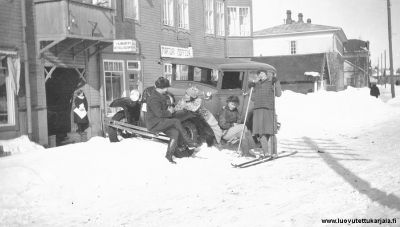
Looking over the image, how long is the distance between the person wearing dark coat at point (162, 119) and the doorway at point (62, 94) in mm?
7128

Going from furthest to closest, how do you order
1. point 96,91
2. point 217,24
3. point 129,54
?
1. point 217,24
2. point 129,54
3. point 96,91

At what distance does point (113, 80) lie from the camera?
1730 centimetres

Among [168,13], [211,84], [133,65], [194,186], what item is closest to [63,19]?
[211,84]

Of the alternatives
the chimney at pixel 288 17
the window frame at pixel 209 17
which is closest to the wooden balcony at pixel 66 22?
the window frame at pixel 209 17

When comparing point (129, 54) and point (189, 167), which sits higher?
point (129, 54)

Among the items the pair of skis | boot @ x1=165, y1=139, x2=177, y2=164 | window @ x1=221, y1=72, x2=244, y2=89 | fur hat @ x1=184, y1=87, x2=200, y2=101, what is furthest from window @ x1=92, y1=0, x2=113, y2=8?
the pair of skis

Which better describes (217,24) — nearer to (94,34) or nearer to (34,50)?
(94,34)

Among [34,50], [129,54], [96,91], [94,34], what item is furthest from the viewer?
[129,54]

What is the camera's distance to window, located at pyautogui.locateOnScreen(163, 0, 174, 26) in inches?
811

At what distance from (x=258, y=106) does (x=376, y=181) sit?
3486mm

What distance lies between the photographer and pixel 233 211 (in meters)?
6.04

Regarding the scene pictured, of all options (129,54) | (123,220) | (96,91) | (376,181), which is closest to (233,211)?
(123,220)

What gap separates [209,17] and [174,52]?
461cm

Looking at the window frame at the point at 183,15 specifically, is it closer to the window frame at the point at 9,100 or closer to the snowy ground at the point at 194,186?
the window frame at the point at 9,100
